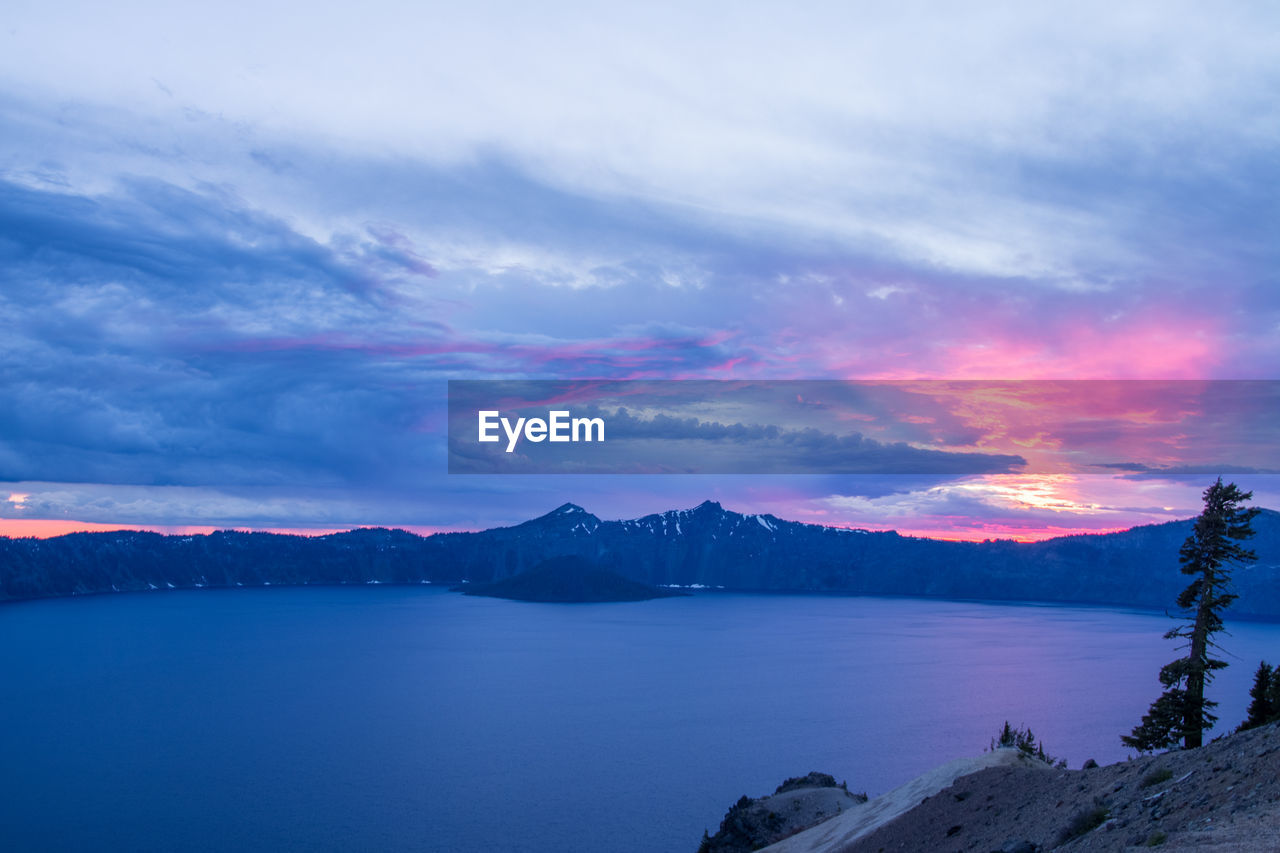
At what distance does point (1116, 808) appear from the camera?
2534 cm

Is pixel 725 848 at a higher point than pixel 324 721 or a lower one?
higher

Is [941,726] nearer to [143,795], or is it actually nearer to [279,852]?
Result: [279,852]

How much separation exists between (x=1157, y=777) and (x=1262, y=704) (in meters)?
31.0

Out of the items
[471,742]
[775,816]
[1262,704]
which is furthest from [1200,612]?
[471,742]

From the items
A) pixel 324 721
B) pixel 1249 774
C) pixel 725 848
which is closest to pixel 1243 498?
pixel 1249 774

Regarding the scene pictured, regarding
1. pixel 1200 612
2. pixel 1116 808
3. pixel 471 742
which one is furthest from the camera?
pixel 471 742

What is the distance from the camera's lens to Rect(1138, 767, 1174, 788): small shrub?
2600 cm

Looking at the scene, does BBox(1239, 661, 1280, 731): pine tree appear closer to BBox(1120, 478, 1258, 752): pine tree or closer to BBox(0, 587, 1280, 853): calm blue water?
BBox(1120, 478, 1258, 752): pine tree

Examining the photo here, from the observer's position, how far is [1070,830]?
2523 cm

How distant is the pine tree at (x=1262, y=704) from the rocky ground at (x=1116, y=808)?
59.4 ft

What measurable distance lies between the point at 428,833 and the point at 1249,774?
7010cm

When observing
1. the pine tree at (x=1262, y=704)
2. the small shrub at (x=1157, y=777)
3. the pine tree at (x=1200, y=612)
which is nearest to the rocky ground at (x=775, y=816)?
the pine tree at (x=1200, y=612)

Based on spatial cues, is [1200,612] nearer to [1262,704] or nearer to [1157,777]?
[1262,704]

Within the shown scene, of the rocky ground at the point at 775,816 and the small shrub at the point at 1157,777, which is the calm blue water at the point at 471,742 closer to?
the rocky ground at the point at 775,816
